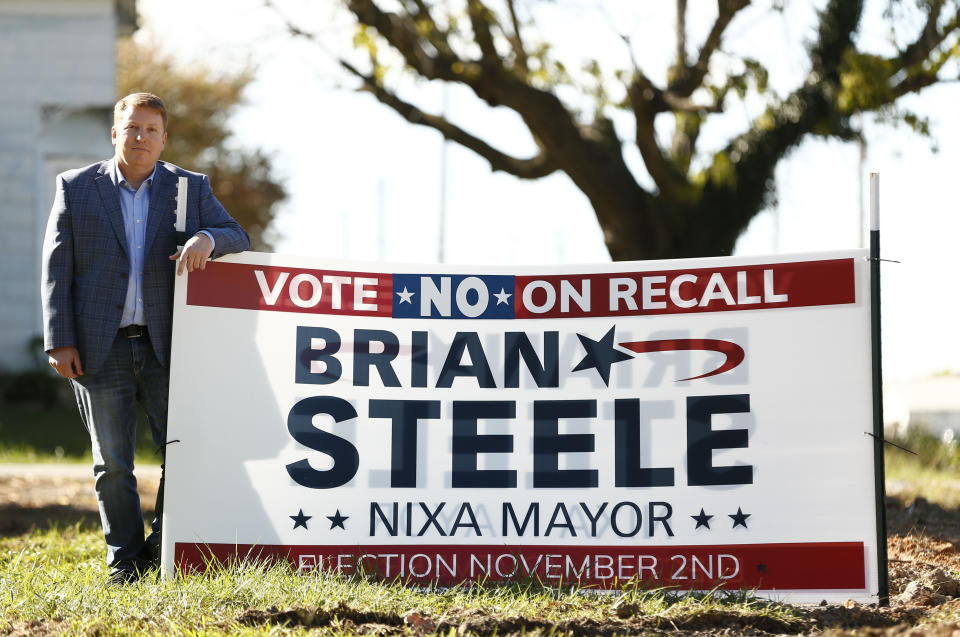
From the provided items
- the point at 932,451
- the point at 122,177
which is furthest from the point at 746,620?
the point at 932,451

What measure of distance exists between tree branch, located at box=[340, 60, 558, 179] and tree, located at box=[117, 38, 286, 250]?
64.7 feet

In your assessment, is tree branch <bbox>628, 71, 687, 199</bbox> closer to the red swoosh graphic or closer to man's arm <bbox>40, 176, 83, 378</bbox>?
the red swoosh graphic

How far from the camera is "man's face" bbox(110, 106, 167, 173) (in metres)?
4.99

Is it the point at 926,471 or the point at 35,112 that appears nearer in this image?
the point at 926,471

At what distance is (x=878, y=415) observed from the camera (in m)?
4.63

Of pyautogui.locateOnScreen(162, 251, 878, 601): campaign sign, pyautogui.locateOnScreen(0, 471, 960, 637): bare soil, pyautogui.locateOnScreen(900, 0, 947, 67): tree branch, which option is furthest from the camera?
pyautogui.locateOnScreen(900, 0, 947, 67): tree branch

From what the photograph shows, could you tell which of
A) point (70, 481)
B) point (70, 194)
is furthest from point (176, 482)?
point (70, 481)

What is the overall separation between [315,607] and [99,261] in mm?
1901

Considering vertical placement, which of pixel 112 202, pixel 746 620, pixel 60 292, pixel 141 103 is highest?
pixel 141 103

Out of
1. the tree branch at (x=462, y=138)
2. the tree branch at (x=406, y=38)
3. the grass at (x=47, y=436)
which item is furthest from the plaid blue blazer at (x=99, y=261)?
the tree branch at (x=462, y=138)

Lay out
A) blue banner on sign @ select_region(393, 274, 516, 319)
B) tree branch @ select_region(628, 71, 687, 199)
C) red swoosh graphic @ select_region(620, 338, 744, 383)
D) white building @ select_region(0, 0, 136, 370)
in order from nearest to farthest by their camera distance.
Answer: red swoosh graphic @ select_region(620, 338, 744, 383), blue banner on sign @ select_region(393, 274, 516, 319), tree branch @ select_region(628, 71, 687, 199), white building @ select_region(0, 0, 136, 370)

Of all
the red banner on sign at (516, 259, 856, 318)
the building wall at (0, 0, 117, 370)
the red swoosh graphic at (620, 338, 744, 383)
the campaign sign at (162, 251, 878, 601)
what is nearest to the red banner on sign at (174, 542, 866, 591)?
the campaign sign at (162, 251, 878, 601)

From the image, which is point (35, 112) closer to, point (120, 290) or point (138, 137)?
point (138, 137)

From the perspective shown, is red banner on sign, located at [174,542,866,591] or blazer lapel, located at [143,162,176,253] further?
blazer lapel, located at [143,162,176,253]
